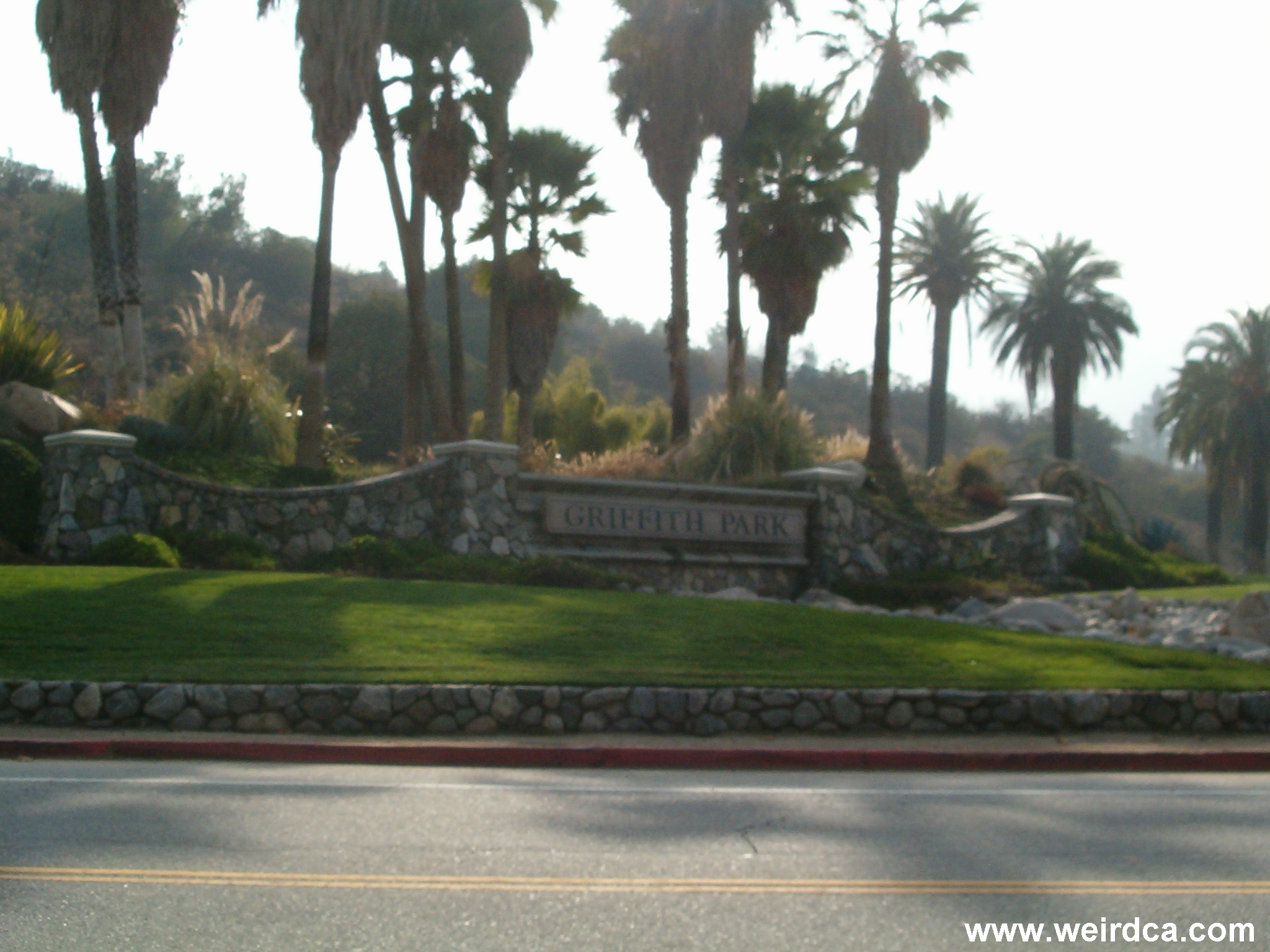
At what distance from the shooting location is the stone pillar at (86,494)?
A: 1516 cm

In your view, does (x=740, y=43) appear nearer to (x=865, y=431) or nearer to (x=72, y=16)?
(x=72, y=16)

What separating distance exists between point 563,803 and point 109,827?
2548mm

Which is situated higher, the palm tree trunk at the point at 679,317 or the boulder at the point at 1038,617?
the palm tree trunk at the point at 679,317

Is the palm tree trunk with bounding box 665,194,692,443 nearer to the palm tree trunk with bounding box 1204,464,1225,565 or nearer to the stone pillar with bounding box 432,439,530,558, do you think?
the stone pillar with bounding box 432,439,530,558

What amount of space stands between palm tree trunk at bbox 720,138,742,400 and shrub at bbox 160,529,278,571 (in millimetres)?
14927

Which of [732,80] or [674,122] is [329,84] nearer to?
[674,122]

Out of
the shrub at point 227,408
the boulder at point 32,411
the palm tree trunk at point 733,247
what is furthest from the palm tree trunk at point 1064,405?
the boulder at point 32,411

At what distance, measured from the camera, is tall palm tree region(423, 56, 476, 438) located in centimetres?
2462

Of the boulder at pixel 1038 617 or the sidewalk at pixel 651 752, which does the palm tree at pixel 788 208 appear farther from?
the sidewalk at pixel 651 752

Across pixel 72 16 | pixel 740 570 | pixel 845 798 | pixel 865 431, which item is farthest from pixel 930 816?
pixel 865 431

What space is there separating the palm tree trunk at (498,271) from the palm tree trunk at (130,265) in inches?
270

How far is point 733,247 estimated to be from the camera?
28.9m

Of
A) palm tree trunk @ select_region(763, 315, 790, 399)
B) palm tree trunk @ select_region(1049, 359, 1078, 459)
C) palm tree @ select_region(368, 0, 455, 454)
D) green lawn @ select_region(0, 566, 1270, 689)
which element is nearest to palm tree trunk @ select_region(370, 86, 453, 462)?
palm tree @ select_region(368, 0, 455, 454)

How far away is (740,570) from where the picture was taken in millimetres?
20625
